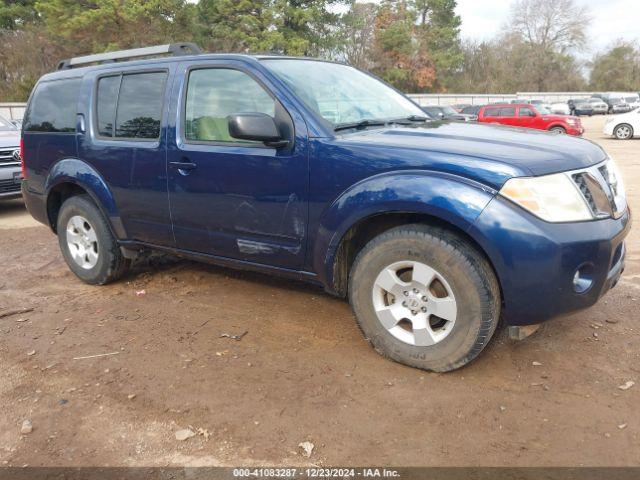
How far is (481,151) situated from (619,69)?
75.6 metres

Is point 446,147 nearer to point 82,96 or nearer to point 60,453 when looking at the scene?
point 60,453

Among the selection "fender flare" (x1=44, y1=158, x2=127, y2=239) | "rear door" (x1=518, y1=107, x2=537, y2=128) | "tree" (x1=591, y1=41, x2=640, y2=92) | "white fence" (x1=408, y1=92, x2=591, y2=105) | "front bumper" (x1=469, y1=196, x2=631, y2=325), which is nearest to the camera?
"front bumper" (x1=469, y1=196, x2=631, y2=325)

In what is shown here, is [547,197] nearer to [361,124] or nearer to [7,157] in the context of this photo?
[361,124]

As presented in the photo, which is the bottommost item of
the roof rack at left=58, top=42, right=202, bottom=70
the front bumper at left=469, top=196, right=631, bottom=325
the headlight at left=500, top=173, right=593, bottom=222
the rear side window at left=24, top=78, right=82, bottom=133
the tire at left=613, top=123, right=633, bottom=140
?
the tire at left=613, top=123, right=633, bottom=140

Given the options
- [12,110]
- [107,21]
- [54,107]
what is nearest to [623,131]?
[54,107]

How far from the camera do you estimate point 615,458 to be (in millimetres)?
2438

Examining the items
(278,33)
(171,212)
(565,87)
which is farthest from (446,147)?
(565,87)

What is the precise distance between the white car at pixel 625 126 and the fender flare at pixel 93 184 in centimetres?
2162

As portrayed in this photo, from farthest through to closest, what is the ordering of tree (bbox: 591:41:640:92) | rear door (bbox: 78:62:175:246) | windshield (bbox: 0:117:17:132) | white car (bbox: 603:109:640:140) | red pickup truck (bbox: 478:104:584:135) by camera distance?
tree (bbox: 591:41:640:92)
red pickup truck (bbox: 478:104:584:135)
white car (bbox: 603:109:640:140)
windshield (bbox: 0:117:17:132)
rear door (bbox: 78:62:175:246)

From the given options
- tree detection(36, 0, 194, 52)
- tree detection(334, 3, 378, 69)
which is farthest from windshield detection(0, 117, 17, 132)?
tree detection(334, 3, 378, 69)

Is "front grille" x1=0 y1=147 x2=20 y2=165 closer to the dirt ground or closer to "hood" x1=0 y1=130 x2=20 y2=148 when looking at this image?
"hood" x1=0 y1=130 x2=20 y2=148

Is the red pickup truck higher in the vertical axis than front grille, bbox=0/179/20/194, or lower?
higher

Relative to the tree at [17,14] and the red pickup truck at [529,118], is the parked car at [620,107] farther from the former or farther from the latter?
the tree at [17,14]

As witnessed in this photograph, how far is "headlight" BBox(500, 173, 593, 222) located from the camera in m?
2.76
